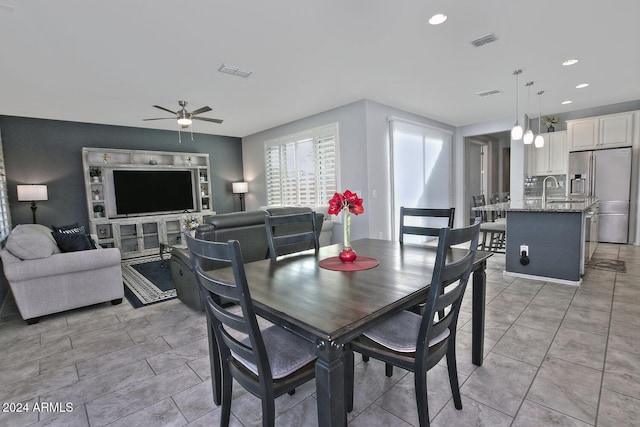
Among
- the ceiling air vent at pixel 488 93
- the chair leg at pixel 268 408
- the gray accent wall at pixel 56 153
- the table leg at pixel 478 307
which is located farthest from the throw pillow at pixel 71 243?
the ceiling air vent at pixel 488 93

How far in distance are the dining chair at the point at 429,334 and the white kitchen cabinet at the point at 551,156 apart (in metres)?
6.18

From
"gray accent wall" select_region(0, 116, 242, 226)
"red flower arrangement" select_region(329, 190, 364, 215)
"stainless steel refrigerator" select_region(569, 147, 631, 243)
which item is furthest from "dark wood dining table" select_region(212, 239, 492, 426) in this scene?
"gray accent wall" select_region(0, 116, 242, 226)

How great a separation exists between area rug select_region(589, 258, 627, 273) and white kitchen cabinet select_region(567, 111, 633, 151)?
2.42 m

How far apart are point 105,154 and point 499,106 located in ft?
24.0

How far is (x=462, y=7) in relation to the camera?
8.02 feet

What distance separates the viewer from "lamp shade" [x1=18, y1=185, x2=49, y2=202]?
16.3ft

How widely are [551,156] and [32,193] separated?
9541 mm

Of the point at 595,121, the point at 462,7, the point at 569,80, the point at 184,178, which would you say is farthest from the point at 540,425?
the point at 184,178

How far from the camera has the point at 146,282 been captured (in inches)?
169

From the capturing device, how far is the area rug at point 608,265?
4.17 metres

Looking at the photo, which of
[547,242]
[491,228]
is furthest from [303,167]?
[547,242]

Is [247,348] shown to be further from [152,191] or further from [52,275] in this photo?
[152,191]

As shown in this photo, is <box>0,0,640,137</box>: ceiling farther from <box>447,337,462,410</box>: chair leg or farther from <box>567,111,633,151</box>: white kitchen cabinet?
<box>447,337,462,410</box>: chair leg

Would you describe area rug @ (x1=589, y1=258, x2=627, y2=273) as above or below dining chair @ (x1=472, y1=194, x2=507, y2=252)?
below
